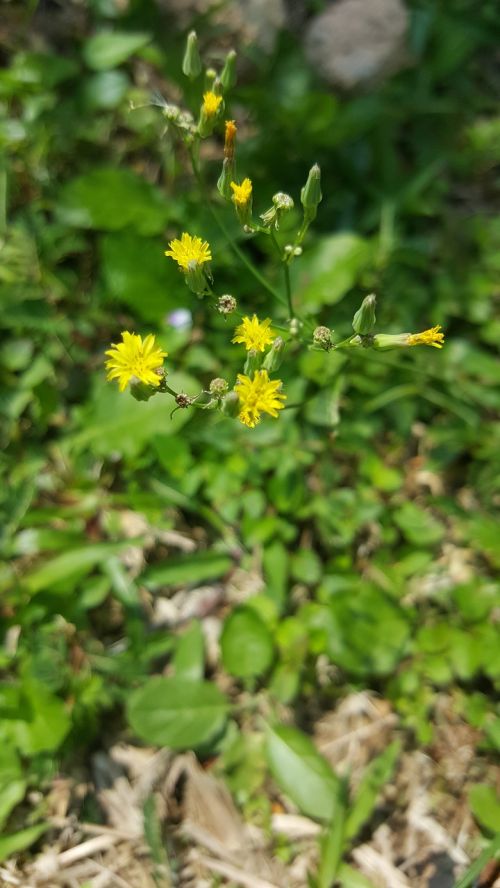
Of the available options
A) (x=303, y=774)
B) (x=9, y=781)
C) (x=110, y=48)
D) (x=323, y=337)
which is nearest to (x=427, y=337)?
(x=323, y=337)

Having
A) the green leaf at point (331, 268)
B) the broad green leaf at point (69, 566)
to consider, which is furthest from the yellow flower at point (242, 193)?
the broad green leaf at point (69, 566)

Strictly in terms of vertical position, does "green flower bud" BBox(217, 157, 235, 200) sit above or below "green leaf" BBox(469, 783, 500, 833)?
above

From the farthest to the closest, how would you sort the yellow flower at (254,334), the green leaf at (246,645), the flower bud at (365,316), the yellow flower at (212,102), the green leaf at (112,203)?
the green leaf at (112,203), the green leaf at (246,645), the yellow flower at (212,102), the yellow flower at (254,334), the flower bud at (365,316)

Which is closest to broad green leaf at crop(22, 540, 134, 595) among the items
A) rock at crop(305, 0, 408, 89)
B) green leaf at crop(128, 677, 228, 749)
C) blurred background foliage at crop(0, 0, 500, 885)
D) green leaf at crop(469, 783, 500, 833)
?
blurred background foliage at crop(0, 0, 500, 885)

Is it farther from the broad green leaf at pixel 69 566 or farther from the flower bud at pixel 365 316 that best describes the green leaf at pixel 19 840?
the flower bud at pixel 365 316

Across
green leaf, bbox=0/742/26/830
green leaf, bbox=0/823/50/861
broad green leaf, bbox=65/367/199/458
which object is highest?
broad green leaf, bbox=65/367/199/458

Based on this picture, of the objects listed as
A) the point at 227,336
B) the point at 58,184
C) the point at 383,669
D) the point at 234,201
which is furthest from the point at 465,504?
the point at 58,184

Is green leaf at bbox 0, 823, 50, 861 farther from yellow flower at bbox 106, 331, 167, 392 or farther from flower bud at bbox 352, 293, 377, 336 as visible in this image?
flower bud at bbox 352, 293, 377, 336
